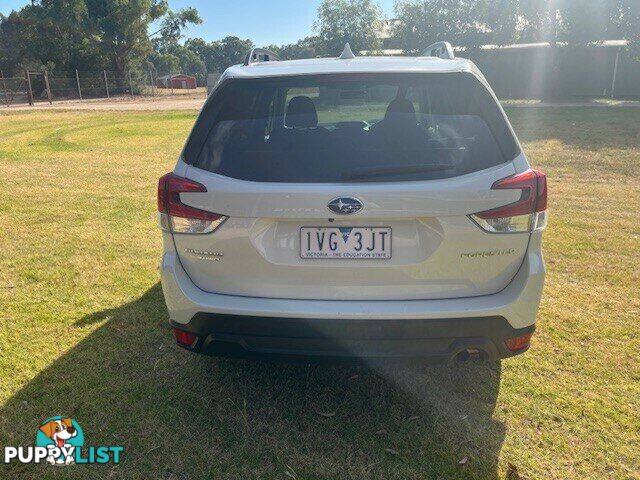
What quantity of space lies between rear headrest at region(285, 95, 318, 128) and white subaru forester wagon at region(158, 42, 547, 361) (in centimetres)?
6

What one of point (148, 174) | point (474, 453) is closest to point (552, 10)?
point (148, 174)

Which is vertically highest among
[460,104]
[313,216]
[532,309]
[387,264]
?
[460,104]

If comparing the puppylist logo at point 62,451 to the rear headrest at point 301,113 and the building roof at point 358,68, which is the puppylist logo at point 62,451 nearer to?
the rear headrest at point 301,113

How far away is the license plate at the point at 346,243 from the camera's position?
2.26 metres

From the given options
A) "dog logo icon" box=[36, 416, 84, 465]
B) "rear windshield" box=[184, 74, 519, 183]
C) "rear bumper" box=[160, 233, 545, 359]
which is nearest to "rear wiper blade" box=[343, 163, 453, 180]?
"rear windshield" box=[184, 74, 519, 183]

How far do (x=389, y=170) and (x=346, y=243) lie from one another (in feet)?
1.22

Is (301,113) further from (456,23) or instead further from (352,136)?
(456,23)

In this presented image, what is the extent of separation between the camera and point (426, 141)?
234cm

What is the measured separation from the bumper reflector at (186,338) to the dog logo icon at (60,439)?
2.32ft

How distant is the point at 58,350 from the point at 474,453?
104 inches

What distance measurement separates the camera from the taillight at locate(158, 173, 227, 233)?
234 centimetres

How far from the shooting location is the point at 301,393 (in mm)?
2916

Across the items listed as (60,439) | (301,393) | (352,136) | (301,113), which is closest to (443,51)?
(301,113)

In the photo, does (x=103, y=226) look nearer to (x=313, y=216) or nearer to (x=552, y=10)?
(x=313, y=216)
